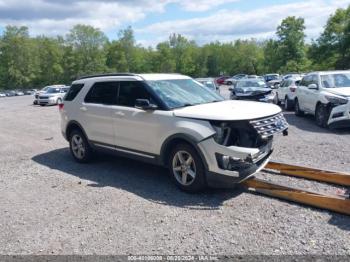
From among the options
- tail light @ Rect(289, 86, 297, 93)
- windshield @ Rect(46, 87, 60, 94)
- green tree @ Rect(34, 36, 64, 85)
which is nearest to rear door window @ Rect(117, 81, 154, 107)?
tail light @ Rect(289, 86, 297, 93)

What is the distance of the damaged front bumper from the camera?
5.05 m

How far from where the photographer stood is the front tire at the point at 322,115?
435 inches

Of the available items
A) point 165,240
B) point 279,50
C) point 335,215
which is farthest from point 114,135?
point 279,50

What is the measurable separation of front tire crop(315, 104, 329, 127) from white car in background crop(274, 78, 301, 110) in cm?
335

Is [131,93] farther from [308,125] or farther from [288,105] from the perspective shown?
[288,105]

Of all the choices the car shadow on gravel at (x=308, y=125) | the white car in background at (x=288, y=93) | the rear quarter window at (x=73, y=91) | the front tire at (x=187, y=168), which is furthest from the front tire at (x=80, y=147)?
the white car in background at (x=288, y=93)

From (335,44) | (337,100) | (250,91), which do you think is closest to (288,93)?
(250,91)

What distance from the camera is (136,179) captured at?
257 inches

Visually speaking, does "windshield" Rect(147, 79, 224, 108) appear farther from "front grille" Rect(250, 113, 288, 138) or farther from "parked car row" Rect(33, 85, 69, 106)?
"parked car row" Rect(33, 85, 69, 106)

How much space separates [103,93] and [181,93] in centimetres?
175

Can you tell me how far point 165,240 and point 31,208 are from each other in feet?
7.78

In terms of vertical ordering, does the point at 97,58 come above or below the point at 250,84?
above

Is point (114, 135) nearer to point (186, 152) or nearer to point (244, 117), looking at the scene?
point (186, 152)

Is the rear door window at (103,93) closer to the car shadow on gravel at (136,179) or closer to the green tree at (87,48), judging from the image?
the car shadow on gravel at (136,179)
